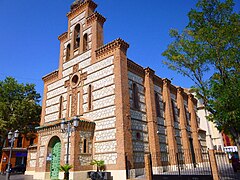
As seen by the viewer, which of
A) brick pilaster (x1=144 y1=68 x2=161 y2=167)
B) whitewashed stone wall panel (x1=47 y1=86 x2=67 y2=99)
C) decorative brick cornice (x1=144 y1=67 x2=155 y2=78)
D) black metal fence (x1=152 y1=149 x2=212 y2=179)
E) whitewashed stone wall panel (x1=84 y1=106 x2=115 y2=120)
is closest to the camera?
black metal fence (x1=152 y1=149 x2=212 y2=179)

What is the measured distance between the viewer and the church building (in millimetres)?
14648

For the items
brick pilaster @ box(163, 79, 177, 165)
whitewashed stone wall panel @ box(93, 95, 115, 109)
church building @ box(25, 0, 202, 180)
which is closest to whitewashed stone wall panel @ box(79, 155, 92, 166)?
church building @ box(25, 0, 202, 180)

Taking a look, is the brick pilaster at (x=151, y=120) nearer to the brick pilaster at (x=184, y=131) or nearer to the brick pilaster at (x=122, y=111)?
the brick pilaster at (x=122, y=111)

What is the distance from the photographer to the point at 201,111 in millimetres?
32281

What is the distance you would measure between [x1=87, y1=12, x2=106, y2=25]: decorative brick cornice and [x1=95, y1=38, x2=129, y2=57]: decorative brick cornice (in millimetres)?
3612

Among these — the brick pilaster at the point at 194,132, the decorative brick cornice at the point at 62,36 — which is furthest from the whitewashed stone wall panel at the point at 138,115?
the decorative brick cornice at the point at 62,36

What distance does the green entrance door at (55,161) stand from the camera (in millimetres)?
16125

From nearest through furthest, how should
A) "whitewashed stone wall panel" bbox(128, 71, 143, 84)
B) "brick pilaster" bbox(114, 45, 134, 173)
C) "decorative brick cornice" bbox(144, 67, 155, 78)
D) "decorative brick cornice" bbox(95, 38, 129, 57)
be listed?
"brick pilaster" bbox(114, 45, 134, 173) → "decorative brick cornice" bbox(95, 38, 129, 57) → "whitewashed stone wall panel" bbox(128, 71, 143, 84) → "decorative brick cornice" bbox(144, 67, 155, 78)

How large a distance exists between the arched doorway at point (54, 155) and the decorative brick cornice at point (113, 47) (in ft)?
27.5

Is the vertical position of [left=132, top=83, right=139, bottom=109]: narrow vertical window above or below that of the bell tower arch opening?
above

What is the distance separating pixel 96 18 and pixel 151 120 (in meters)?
11.0

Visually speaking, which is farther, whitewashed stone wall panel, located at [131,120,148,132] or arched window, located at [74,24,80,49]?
arched window, located at [74,24,80,49]

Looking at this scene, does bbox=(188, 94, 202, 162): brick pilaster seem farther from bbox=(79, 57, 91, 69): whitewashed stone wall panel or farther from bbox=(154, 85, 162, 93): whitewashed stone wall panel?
bbox=(79, 57, 91, 69): whitewashed stone wall panel

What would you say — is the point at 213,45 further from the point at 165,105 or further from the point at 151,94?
the point at 165,105
